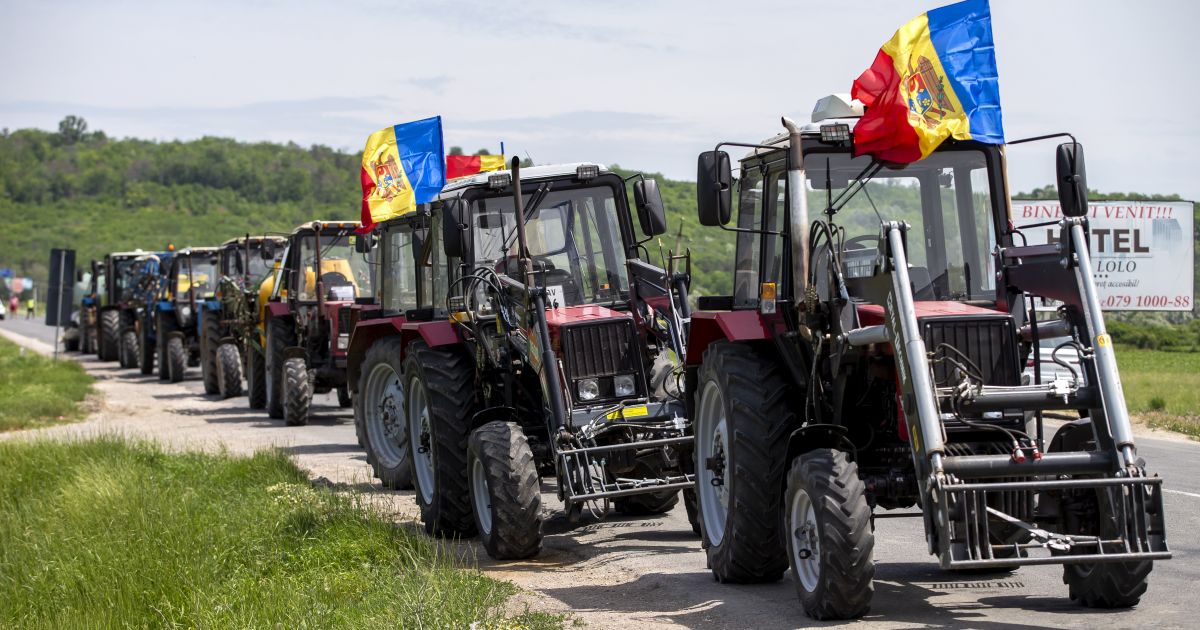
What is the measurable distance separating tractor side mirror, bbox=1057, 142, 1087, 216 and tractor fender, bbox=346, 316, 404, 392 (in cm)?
669

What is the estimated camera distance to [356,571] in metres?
9.07

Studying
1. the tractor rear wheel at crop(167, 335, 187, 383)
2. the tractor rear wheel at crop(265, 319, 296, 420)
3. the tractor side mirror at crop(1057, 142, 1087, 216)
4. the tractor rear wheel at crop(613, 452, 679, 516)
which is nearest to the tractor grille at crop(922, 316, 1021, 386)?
the tractor side mirror at crop(1057, 142, 1087, 216)

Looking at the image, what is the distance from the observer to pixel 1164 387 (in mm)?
23812

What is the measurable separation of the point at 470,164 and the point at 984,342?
341 inches

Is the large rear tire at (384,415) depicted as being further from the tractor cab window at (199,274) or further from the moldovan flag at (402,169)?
the tractor cab window at (199,274)

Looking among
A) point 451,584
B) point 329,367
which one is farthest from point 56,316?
point 451,584

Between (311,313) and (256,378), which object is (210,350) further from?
(311,313)

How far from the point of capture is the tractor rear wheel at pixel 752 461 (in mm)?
8320

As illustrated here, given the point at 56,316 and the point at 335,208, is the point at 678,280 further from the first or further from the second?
the point at 335,208

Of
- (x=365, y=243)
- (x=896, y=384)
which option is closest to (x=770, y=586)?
(x=896, y=384)

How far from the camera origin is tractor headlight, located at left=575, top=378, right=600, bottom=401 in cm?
1046

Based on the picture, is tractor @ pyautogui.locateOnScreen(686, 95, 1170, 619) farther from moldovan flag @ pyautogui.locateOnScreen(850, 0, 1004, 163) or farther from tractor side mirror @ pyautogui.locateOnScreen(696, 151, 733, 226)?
moldovan flag @ pyautogui.locateOnScreen(850, 0, 1004, 163)

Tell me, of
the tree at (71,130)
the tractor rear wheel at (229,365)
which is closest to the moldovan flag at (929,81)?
the tractor rear wheel at (229,365)

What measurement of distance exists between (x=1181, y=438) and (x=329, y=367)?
10.4 metres
